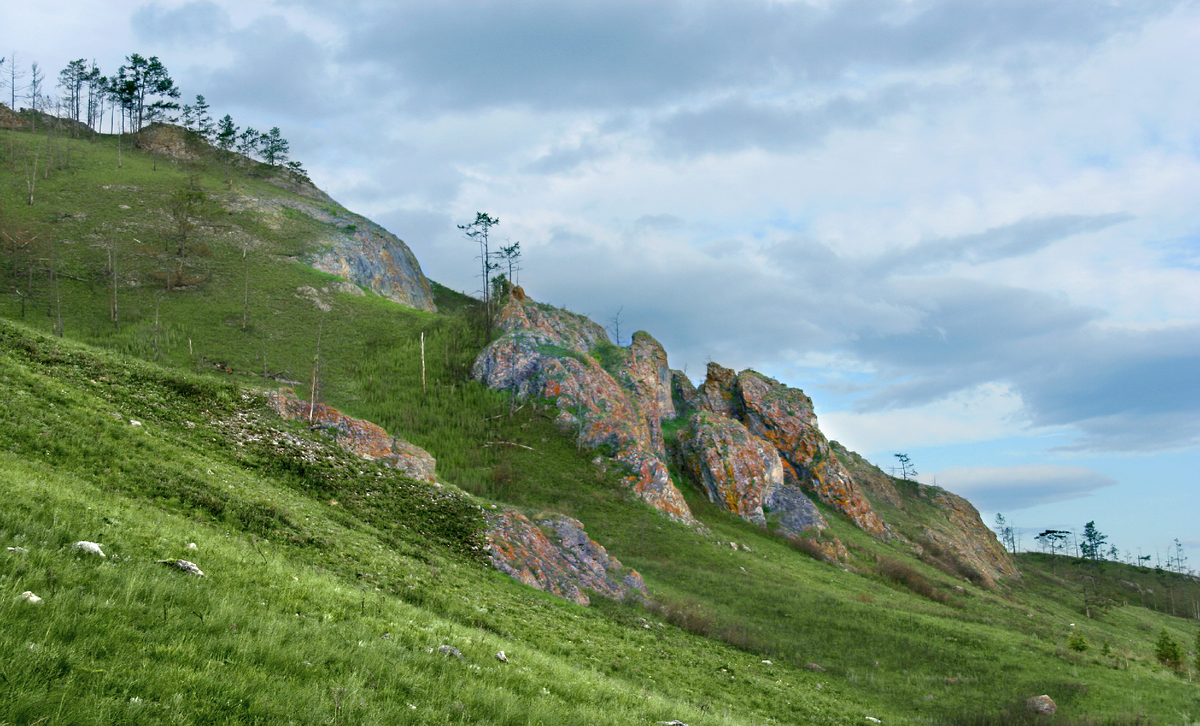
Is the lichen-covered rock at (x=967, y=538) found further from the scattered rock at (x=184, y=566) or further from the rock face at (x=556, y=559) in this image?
the scattered rock at (x=184, y=566)

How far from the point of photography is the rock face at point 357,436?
32.9 metres

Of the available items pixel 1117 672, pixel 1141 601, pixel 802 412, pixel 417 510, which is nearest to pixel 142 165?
pixel 417 510

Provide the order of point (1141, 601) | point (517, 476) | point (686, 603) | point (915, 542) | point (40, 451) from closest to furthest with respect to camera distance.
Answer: point (40, 451) → point (686, 603) → point (517, 476) → point (915, 542) → point (1141, 601)

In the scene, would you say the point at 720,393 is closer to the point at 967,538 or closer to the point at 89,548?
the point at 967,538

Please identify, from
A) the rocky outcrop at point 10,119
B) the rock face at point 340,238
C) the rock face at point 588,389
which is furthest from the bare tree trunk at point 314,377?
the rocky outcrop at point 10,119

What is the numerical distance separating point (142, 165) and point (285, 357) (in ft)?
268

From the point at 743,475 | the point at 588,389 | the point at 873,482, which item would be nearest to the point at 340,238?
the point at 588,389

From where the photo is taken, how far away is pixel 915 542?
3484 inches

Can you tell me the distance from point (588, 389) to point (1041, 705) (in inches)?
2043

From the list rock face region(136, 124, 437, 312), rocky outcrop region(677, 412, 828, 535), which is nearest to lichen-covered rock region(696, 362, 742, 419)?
rocky outcrop region(677, 412, 828, 535)

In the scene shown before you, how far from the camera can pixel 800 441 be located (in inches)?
3627

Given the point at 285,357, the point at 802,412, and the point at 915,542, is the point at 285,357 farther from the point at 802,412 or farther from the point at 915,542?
the point at 915,542

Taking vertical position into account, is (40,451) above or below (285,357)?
below

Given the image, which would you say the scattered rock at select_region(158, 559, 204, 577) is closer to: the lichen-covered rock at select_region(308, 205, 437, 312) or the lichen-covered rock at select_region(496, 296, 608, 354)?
the lichen-covered rock at select_region(496, 296, 608, 354)
